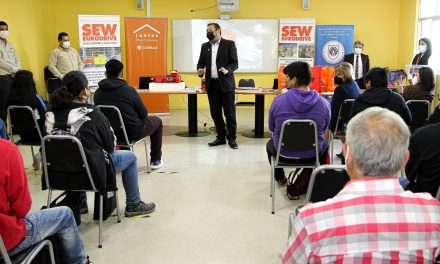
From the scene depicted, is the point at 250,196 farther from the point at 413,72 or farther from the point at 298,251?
the point at 413,72

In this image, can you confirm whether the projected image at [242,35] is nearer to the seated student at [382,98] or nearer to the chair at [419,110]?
the chair at [419,110]

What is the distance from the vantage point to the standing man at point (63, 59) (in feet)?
24.3

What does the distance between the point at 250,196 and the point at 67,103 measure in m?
1.78

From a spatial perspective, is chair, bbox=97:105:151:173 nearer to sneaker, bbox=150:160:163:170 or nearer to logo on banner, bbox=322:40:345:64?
sneaker, bbox=150:160:163:170

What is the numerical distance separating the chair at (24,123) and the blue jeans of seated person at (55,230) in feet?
7.18

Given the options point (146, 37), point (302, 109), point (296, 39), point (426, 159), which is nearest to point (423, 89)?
point (302, 109)

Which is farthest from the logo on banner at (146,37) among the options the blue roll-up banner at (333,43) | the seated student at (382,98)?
the seated student at (382,98)

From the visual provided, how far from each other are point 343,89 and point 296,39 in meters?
4.45

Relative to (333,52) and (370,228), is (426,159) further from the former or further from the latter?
(333,52)

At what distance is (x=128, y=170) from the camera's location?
10.4 ft

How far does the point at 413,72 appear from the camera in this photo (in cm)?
633

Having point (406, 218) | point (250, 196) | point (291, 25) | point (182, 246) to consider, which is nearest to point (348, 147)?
point (406, 218)

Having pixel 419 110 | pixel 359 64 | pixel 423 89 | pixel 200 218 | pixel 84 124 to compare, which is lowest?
pixel 200 218

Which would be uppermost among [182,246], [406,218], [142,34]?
[142,34]
